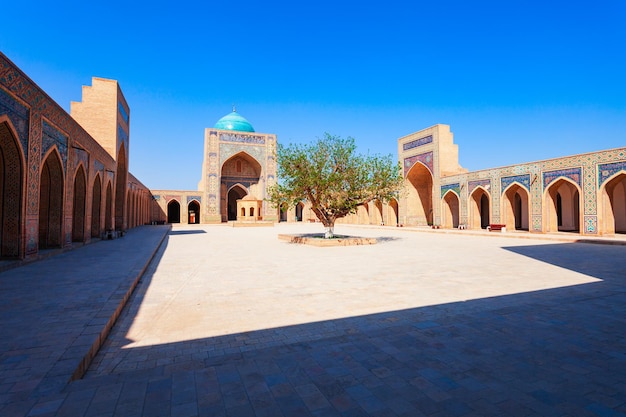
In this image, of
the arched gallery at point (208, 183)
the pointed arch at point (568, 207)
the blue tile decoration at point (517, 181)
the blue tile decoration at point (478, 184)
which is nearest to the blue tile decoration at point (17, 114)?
the arched gallery at point (208, 183)

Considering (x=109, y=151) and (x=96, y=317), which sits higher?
(x=109, y=151)

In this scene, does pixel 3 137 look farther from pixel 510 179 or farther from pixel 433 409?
pixel 510 179

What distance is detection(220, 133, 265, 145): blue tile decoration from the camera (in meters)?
30.2

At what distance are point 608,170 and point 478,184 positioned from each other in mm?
6158

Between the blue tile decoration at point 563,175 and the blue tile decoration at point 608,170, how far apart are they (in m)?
0.75

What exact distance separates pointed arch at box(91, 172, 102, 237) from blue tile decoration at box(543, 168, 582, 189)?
1888cm

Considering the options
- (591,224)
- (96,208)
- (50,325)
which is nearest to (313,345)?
(50,325)

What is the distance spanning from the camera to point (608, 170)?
13.7m

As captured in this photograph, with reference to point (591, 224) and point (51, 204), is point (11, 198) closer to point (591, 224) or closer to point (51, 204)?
point (51, 204)

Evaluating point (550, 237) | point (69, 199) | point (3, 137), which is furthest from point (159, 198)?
point (550, 237)

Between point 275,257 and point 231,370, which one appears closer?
point 231,370

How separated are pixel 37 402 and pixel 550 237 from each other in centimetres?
1550

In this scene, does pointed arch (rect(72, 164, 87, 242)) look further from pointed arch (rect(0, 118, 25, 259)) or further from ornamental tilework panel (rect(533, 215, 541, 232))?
ornamental tilework panel (rect(533, 215, 541, 232))

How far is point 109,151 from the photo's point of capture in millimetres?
14414
